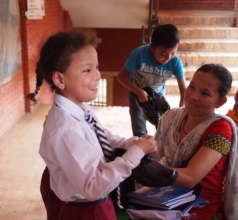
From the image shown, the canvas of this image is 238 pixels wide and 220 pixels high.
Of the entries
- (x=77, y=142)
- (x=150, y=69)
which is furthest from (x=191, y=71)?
(x=77, y=142)

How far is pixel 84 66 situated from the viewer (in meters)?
1.11

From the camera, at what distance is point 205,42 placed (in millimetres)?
5840

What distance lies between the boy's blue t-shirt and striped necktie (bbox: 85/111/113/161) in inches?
60.0

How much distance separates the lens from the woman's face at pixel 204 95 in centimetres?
142

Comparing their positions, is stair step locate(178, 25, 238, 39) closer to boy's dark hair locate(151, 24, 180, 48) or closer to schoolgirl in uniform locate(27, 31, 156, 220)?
boy's dark hair locate(151, 24, 180, 48)

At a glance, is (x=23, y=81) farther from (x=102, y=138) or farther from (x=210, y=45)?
(x=102, y=138)

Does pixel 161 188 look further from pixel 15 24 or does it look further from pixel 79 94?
pixel 15 24

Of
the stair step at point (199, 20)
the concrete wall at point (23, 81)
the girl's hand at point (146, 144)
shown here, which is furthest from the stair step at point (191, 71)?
the girl's hand at point (146, 144)

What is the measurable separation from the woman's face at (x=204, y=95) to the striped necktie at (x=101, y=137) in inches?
18.6

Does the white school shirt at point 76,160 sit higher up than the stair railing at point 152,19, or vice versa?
the stair railing at point 152,19

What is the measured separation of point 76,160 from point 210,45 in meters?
5.29

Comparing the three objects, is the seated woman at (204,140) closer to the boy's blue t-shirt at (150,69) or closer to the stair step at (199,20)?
the boy's blue t-shirt at (150,69)

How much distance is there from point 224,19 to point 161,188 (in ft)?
19.9

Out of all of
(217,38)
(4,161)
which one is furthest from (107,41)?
(4,161)
